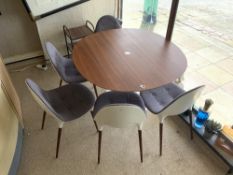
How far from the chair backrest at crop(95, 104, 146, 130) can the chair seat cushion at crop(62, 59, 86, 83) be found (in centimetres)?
63

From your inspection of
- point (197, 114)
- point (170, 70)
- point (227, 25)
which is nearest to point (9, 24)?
point (170, 70)

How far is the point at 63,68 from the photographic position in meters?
1.95

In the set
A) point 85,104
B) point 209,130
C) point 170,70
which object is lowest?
point 209,130

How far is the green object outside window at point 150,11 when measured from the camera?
9.76 feet

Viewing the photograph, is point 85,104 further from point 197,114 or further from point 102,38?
point 197,114

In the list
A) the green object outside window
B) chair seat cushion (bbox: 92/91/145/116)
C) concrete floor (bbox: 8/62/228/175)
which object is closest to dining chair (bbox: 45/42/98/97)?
chair seat cushion (bbox: 92/91/145/116)

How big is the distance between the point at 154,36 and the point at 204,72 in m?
0.99

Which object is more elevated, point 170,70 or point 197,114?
point 170,70

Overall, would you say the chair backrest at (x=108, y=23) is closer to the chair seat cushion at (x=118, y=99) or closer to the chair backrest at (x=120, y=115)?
the chair seat cushion at (x=118, y=99)

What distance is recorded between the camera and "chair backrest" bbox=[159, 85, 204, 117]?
129 cm

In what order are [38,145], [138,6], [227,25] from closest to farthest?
[38,145], [227,25], [138,6]

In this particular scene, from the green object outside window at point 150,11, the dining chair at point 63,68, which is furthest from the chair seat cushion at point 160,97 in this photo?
the green object outside window at point 150,11

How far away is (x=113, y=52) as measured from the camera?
1.75m

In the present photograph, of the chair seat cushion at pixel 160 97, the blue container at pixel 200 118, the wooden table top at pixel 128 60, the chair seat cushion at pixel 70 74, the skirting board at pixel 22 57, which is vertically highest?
the wooden table top at pixel 128 60
